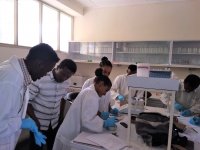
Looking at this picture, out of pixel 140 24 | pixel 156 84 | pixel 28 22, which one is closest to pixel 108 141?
pixel 156 84

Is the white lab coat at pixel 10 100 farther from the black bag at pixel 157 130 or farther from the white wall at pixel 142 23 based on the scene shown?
the white wall at pixel 142 23

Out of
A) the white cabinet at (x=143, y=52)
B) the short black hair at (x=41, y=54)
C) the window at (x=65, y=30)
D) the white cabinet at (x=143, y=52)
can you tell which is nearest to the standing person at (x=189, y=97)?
the white cabinet at (x=143, y=52)

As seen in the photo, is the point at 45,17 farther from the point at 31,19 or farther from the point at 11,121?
the point at 11,121

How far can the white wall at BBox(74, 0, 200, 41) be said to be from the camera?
143 inches

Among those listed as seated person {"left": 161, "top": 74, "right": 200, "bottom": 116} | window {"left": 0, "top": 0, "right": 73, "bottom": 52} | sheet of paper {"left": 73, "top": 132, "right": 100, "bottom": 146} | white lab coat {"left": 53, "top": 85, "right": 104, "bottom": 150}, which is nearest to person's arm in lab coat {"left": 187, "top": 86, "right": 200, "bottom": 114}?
seated person {"left": 161, "top": 74, "right": 200, "bottom": 116}

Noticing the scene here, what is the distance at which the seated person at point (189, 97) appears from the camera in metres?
2.13

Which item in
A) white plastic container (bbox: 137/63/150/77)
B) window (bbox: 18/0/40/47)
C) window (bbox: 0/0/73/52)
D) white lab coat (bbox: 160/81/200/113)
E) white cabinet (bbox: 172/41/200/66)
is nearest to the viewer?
white plastic container (bbox: 137/63/150/77)

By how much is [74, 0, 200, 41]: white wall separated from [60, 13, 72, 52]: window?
152mm

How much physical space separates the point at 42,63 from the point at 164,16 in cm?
337

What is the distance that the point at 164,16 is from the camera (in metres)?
3.78

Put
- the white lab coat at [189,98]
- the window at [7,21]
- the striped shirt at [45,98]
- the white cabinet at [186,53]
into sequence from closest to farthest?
the striped shirt at [45,98] < the white lab coat at [189,98] < the window at [7,21] < the white cabinet at [186,53]

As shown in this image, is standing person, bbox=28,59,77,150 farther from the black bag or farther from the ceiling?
the ceiling

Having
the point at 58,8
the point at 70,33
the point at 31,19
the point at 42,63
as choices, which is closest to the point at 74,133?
the point at 42,63

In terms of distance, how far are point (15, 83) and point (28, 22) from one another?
2629mm
